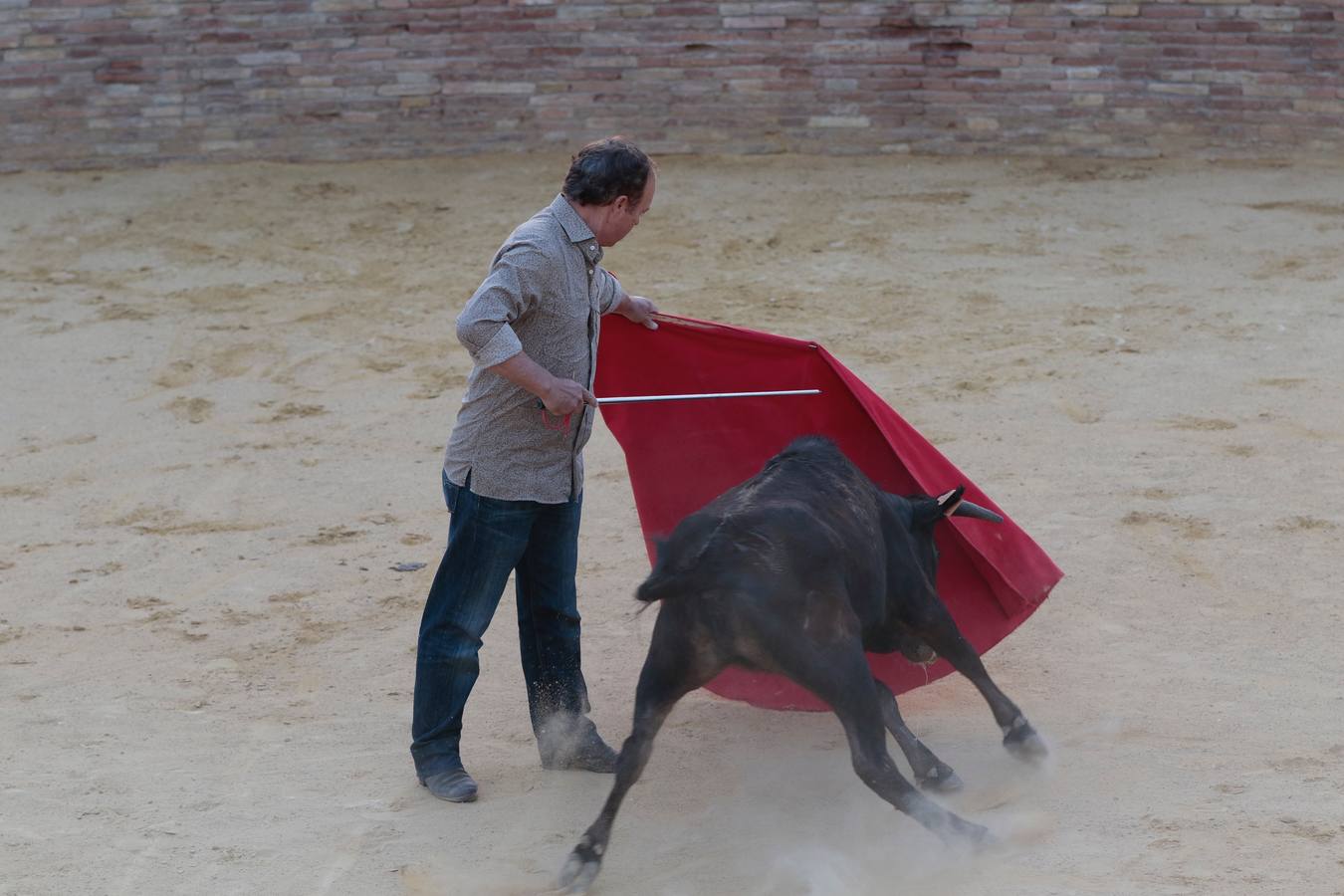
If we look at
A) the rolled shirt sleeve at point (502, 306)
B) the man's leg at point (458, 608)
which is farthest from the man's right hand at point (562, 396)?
the man's leg at point (458, 608)

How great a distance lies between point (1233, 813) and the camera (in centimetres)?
339

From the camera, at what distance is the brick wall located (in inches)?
369

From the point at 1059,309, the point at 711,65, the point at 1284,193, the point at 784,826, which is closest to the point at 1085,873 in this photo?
the point at 784,826

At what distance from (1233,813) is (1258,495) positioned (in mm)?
2365

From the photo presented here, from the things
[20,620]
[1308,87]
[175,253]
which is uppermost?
[1308,87]

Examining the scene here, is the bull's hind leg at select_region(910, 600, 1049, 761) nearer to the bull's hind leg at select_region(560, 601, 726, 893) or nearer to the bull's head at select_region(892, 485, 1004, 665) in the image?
the bull's head at select_region(892, 485, 1004, 665)

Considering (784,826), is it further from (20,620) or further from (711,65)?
(711,65)

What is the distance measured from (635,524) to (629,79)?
477 cm

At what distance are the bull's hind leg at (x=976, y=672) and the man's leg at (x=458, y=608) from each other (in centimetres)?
103

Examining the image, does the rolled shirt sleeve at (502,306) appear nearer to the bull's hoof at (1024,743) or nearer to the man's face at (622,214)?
the man's face at (622,214)

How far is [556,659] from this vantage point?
3957 mm

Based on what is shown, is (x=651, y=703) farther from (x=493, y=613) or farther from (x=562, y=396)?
(x=562, y=396)

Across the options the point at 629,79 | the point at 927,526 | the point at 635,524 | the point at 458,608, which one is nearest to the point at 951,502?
the point at 927,526

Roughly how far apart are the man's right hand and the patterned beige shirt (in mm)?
145
